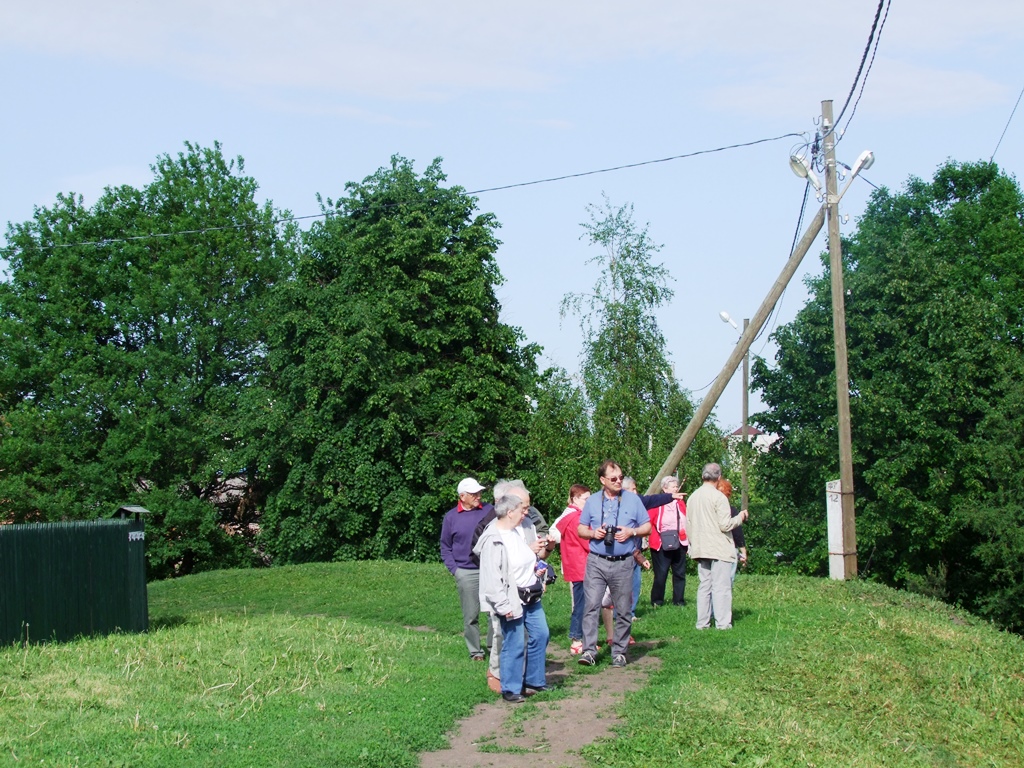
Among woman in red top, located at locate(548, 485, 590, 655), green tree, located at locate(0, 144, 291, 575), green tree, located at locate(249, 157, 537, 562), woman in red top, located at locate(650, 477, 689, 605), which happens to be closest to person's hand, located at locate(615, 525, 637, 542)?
woman in red top, located at locate(548, 485, 590, 655)

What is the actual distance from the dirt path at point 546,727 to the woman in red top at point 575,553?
3.58 ft

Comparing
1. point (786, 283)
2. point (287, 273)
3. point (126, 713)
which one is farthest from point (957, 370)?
point (126, 713)

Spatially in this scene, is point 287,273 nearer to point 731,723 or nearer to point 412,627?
point 412,627

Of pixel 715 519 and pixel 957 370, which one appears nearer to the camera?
pixel 715 519

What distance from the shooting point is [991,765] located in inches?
297

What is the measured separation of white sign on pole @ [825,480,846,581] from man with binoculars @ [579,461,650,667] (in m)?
8.99

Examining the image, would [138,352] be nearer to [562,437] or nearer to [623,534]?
[562,437]

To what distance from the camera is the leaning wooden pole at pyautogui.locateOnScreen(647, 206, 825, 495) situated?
17172 millimetres

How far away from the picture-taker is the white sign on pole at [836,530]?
59.2 feet

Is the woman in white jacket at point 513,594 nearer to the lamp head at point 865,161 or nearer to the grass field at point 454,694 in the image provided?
the grass field at point 454,694

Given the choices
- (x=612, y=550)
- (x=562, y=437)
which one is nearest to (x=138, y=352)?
(x=562, y=437)

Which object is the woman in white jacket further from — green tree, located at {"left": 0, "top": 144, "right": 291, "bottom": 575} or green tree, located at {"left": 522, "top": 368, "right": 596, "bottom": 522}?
green tree, located at {"left": 0, "top": 144, "right": 291, "bottom": 575}

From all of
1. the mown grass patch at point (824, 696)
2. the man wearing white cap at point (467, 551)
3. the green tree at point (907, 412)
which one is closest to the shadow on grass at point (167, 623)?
the man wearing white cap at point (467, 551)

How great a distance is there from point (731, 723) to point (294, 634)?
5.74 metres
